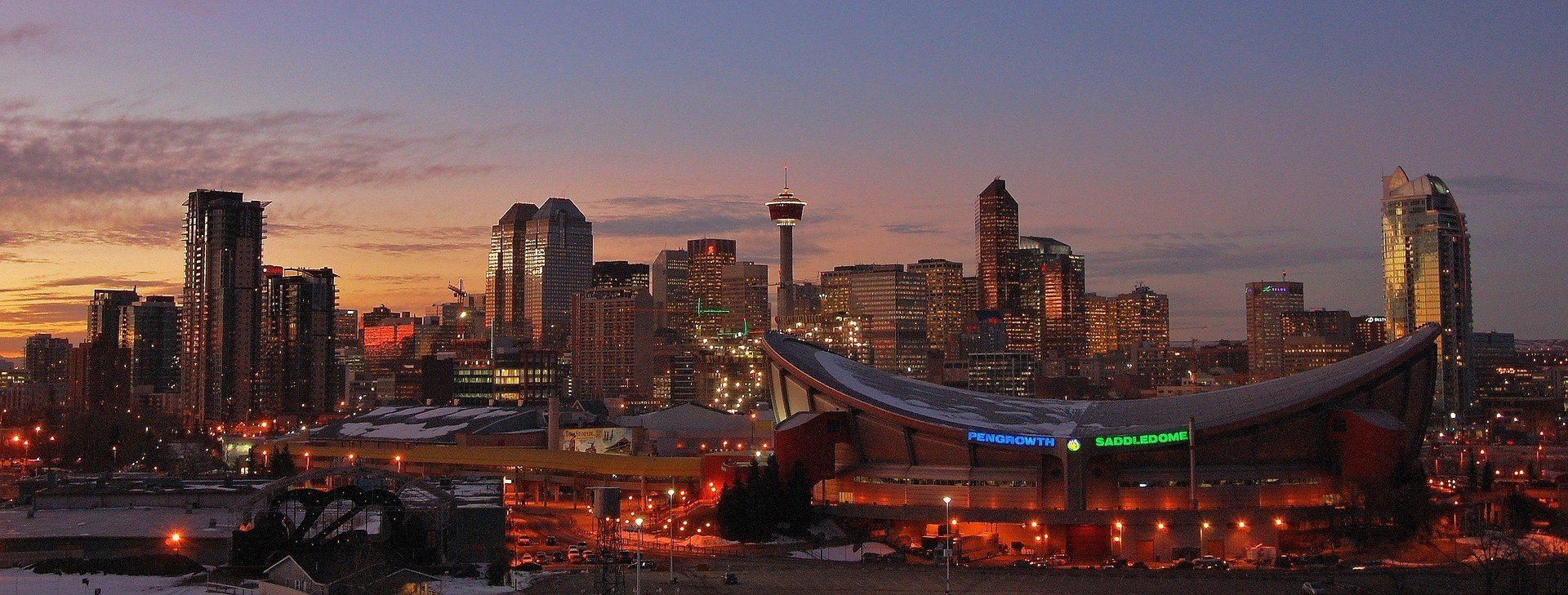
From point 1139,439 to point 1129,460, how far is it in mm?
2923

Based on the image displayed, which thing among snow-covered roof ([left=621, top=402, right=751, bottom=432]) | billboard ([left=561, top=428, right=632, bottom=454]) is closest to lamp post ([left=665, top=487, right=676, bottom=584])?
billboard ([left=561, top=428, right=632, bottom=454])

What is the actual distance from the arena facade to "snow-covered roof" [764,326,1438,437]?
21 centimetres

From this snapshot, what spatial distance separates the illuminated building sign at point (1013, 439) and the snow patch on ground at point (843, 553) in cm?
1042

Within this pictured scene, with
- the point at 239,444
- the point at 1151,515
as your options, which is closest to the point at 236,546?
the point at 1151,515

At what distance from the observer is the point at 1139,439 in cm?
8569

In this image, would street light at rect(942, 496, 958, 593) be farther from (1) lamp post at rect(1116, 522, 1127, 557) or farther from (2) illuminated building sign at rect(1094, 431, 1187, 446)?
(2) illuminated building sign at rect(1094, 431, 1187, 446)

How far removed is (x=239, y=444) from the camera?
16662cm

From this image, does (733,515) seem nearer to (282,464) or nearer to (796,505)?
(796,505)

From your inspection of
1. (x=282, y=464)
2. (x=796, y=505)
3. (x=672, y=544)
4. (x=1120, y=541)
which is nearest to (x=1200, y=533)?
(x=1120, y=541)

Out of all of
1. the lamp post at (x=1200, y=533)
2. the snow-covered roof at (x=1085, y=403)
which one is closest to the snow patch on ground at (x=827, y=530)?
the snow-covered roof at (x=1085, y=403)

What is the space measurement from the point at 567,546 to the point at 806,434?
16.8 meters

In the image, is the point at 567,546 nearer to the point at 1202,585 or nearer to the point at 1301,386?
the point at 1202,585

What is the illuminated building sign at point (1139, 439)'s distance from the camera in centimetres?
8556

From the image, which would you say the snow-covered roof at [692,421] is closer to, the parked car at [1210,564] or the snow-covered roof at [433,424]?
the snow-covered roof at [433,424]
